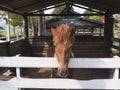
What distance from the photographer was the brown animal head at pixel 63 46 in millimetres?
3671

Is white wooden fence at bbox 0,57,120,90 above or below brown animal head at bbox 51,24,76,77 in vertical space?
below

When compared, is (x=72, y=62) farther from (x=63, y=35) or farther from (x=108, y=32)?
(x=108, y=32)

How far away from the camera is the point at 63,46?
388 centimetres

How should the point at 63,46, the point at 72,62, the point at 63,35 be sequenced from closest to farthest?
the point at 63,46, the point at 63,35, the point at 72,62

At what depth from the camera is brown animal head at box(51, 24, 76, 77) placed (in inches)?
145

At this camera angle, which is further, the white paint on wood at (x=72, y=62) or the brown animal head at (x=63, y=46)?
the white paint on wood at (x=72, y=62)

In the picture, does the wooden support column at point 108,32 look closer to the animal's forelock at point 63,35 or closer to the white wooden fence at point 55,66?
the white wooden fence at point 55,66

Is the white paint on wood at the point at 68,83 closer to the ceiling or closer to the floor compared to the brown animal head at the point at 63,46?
closer to the floor

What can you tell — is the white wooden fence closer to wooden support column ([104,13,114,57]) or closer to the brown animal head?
the brown animal head

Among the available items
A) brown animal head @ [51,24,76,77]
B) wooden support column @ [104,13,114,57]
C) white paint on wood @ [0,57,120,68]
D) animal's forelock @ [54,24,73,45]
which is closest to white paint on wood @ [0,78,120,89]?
white paint on wood @ [0,57,120,68]

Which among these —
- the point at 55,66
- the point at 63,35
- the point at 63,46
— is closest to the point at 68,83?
the point at 55,66

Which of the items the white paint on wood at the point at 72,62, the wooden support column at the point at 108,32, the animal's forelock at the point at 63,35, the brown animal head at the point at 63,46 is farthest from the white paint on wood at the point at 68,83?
the wooden support column at the point at 108,32

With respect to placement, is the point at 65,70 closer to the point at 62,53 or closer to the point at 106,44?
the point at 62,53

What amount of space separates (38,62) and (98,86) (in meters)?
1.11
